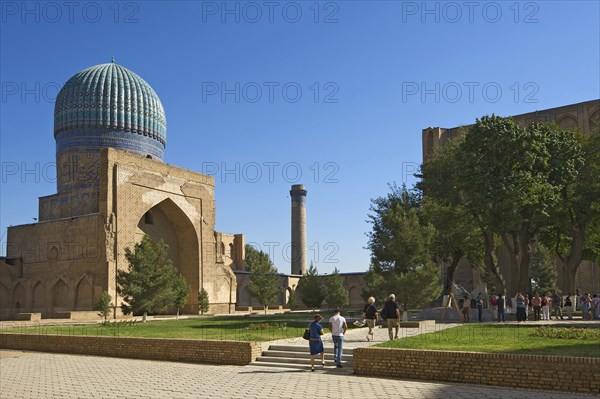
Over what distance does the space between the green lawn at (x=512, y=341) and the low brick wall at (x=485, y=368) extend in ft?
4.39

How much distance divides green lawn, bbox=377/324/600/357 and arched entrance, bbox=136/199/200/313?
84.9 feet

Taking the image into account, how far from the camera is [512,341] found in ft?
46.2

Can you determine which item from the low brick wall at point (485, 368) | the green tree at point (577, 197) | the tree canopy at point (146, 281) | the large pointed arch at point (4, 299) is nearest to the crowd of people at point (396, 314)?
the low brick wall at point (485, 368)

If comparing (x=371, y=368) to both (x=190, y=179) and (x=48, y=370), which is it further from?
(x=190, y=179)

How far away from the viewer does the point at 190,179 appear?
41.9m

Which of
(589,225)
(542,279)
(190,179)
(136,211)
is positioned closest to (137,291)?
(136,211)

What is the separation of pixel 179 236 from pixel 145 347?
27.2m

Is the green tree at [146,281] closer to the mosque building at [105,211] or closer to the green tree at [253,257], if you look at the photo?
the mosque building at [105,211]

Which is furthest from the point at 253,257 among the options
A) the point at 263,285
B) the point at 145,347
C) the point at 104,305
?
the point at 145,347

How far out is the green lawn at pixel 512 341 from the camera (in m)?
12.1

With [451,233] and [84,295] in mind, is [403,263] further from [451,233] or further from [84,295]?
[84,295]

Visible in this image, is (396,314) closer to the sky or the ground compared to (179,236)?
closer to the ground

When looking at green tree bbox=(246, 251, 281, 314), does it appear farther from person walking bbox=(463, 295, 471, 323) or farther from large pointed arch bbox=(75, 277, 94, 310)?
person walking bbox=(463, 295, 471, 323)

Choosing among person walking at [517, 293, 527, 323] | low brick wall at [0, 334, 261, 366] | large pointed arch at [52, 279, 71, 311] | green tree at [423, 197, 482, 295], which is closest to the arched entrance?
large pointed arch at [52, 279, 71, 311]
